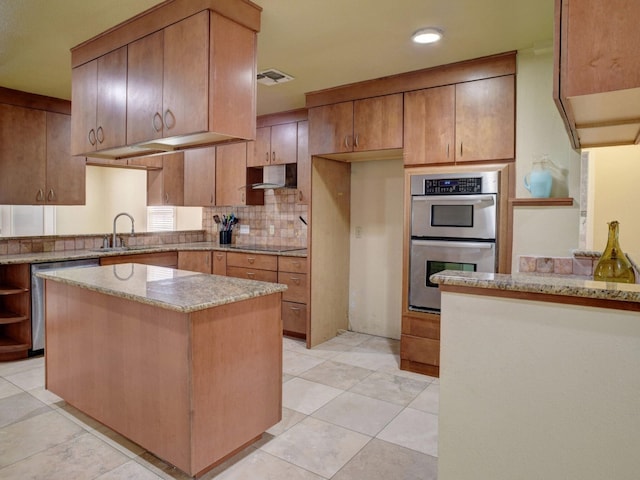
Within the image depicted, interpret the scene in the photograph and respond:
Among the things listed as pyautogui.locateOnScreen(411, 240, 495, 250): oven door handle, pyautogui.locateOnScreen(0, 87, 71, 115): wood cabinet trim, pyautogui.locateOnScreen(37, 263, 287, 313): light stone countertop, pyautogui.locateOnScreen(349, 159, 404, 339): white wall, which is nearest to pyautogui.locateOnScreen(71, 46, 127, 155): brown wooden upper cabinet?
pyautogui.locateOnScreen(37, 263, 287, 313): light stone countertop

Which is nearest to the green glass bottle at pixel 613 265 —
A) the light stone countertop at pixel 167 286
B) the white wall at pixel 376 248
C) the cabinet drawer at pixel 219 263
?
the light stone countertop at pixel 167 286

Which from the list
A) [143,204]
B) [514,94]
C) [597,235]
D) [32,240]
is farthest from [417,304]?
[143,204]

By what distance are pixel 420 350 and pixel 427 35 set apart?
92.2 inches

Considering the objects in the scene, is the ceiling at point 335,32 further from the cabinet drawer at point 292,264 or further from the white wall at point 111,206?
the white wall at point 111,206

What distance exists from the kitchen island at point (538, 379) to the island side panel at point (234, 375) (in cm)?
101

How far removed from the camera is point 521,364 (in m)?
1.49

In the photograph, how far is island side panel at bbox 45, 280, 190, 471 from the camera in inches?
77.0

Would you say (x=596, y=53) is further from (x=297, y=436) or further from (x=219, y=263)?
(x=219, y=263)

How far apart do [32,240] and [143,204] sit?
A: 221 cm

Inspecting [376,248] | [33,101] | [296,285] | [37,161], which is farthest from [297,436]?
[33,101]

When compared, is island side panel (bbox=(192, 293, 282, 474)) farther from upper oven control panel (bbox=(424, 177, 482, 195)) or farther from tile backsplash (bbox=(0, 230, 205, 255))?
tile backsplash (bbox=(0, 230, 205, 255))

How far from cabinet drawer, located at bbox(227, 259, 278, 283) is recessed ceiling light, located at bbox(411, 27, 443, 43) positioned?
2.56 m

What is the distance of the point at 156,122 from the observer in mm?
2412

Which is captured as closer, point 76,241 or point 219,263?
point 76,241
